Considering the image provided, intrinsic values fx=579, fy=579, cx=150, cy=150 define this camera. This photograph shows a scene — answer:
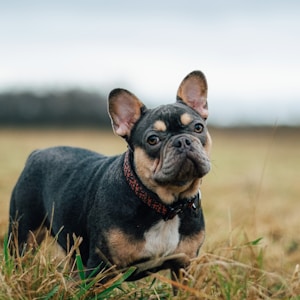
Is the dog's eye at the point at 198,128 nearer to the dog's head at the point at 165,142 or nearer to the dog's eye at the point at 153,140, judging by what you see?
the dog's head at the point at 165,142

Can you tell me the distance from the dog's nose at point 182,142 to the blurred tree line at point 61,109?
33726mm

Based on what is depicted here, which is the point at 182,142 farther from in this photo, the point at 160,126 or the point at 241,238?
the point at 241,238

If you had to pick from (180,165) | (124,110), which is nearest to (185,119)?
(180,165)

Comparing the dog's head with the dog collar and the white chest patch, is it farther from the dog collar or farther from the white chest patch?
the white chest patch

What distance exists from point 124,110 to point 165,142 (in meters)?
0.60

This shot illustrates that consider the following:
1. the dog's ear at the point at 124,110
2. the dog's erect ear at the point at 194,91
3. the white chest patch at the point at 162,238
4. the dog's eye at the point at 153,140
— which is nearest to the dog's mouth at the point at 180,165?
the dog's eye at the point at 153,140

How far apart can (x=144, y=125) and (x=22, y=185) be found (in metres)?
1.57

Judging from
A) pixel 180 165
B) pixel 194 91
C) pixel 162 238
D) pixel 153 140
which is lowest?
pixel 162 238

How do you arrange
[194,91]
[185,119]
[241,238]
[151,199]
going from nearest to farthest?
[151,199] → [185,119] → [194,91] → [241,238]

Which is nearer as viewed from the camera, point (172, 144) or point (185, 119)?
point (172, 144)

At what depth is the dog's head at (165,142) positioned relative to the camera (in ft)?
12.7

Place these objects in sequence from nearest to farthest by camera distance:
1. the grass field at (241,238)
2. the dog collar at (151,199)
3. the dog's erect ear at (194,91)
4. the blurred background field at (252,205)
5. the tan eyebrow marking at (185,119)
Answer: the grass field at (241,238), the dog collar at (151,199), the tan eyebrow marking at (185,119), the dog's erect ear at (194,91), the blurred background field at (252,205)

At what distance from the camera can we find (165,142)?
398cm

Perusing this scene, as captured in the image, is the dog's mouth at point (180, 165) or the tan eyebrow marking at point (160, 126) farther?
the tan eyebrow marking at point (160, 126)
